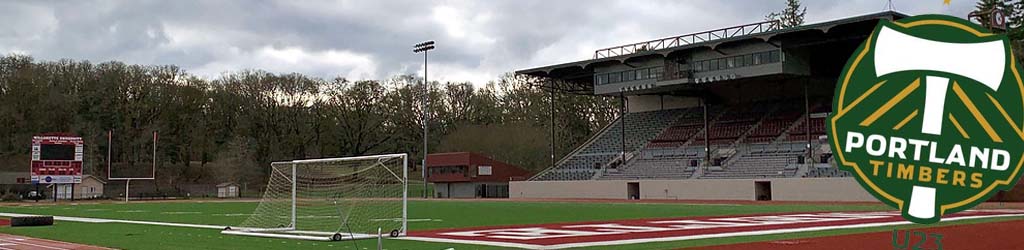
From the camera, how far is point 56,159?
5647cm

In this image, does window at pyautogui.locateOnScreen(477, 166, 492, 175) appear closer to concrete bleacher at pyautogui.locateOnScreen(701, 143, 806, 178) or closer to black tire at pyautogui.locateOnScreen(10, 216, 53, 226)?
concrete bleacher at pyautogui.locateOnScreen(701, 143, 806, 178)

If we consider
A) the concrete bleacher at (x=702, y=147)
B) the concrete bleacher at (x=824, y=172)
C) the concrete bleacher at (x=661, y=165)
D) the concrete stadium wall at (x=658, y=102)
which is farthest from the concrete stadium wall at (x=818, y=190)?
Result: the concrete stadium wall at (x=658, y=102)

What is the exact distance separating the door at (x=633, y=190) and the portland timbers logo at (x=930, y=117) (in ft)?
159

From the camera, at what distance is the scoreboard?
183 feet

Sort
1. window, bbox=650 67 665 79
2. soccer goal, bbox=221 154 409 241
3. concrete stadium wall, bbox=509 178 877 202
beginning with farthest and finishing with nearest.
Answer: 1. window, bbox=650 67 665 79
2. concrete stadium wall, bbox=509 178 877 202
3. soccer goal, bbox=221 154 409 241

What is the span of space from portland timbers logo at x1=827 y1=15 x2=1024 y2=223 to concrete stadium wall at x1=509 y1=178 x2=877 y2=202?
37.3 m

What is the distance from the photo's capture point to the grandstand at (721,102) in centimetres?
5047

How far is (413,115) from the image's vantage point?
8969 centimetres

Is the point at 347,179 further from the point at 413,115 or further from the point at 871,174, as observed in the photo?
the point at 413,115

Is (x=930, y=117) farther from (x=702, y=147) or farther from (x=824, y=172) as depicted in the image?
(x=702, y=147)

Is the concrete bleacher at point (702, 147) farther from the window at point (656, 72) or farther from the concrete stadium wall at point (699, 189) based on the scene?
the window at point (656, 72)

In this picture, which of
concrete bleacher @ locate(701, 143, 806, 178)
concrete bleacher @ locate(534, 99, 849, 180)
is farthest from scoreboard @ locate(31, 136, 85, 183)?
concrete bleacher @ locate(701, 143, 806, 178)

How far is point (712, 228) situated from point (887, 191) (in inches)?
555

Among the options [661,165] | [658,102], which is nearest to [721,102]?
[658,102]
